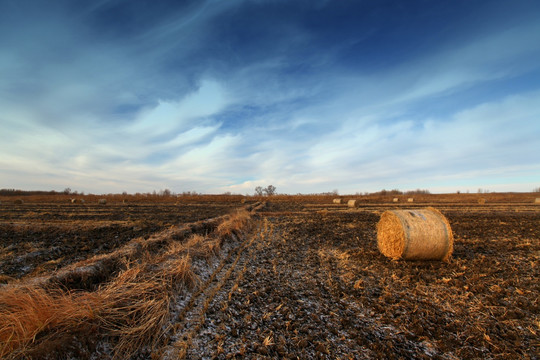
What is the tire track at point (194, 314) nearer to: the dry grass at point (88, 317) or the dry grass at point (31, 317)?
the dry grass at point (88, 317)

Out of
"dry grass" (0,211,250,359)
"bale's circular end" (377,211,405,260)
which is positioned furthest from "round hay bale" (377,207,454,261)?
"dry grass" (0,211,250,359)

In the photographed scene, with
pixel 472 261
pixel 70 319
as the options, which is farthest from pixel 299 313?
pixel 472 261

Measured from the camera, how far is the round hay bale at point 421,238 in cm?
859

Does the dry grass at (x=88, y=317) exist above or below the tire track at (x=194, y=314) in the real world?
above

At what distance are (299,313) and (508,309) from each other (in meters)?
4.28

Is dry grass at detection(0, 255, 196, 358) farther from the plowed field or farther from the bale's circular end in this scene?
the bale's circular end

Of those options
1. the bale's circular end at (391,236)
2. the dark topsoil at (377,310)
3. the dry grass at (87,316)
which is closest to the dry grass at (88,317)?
the dry grass at (87,316)

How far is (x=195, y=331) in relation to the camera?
14.3ft

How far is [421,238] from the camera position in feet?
28.3

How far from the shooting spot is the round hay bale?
8586 millimetres

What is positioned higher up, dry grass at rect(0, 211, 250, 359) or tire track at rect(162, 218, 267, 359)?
dry grass at rect(0, 211, 250, 359)

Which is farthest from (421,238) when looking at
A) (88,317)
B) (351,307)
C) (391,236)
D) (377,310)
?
(88,317)

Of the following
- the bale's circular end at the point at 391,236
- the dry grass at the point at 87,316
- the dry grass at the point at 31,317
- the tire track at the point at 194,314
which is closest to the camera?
the dry grass at the point at 31,317

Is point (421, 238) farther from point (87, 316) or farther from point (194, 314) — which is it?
point (87, 316)
